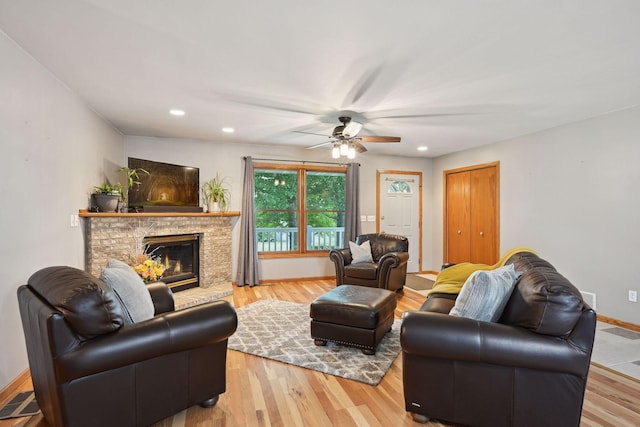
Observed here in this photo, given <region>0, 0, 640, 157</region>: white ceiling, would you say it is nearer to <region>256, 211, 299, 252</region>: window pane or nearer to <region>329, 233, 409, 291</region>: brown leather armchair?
<region>329, 233, 409, 291</region>: brown leather armchair

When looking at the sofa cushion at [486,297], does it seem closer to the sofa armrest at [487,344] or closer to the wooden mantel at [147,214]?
the sofa armrest at [487,344]

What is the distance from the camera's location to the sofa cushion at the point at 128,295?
74.8 inches

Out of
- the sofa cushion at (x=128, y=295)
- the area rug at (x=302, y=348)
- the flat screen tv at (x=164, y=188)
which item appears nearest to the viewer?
the sofa cushion at (x=128, y=295)

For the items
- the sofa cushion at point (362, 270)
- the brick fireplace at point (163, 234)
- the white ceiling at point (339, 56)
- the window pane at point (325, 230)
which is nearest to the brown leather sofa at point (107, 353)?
the white ceiling at point (339, 56)

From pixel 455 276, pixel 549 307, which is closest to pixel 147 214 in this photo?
pixel 455 276

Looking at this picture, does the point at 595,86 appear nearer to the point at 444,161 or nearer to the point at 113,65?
the point at 444,161

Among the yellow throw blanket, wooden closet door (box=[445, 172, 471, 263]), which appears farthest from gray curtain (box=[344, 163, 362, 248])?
the yellow throw blanket

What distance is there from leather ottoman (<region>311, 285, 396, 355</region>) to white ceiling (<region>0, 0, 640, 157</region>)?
1977 mm

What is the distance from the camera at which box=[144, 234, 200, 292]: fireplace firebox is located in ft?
15.1

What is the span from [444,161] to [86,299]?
21.1 ft

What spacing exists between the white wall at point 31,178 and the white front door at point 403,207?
4962 mm

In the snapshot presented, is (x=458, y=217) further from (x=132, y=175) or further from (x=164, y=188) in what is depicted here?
(x=132, y=175)

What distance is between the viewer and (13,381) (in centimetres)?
232

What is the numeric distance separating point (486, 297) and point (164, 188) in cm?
431
